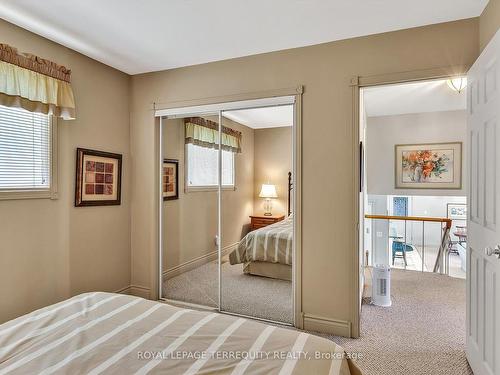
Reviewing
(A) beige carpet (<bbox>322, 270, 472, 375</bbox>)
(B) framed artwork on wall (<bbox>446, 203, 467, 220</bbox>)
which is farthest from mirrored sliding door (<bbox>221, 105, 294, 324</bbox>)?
(B) framed artwork on wall (<bbox>446, 203, 467, 220</bbox>)

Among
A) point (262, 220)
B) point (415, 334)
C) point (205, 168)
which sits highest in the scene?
point (205, 168)

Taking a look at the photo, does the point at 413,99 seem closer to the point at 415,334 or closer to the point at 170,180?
the point at 415,334

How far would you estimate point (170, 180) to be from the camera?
11.4ft

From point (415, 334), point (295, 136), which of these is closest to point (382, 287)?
point (415, 334)

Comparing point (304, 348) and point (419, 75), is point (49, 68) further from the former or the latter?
point (419, 75)

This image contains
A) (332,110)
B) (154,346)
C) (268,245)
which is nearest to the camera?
(154,346)

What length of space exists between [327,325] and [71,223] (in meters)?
2.56

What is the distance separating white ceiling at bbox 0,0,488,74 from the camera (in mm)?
2135

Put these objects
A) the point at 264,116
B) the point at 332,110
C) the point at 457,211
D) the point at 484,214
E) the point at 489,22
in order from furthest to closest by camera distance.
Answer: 1. the point at 457,211
2. the point at 264,116
3. the point at 332,110
4. the point at 489,22
5. the point at 484,214

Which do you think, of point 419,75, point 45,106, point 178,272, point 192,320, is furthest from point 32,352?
point 419,75

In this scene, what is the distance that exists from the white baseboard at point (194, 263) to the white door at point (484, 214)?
2134 mm

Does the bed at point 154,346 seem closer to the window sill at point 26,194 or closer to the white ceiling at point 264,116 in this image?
the window sill at point 26,194

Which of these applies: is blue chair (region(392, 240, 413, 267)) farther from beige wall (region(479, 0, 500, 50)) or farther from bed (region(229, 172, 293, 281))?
beige wall (region(479, 0, 500, 50))

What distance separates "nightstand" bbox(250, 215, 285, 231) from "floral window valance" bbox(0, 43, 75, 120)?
2.00 metres
